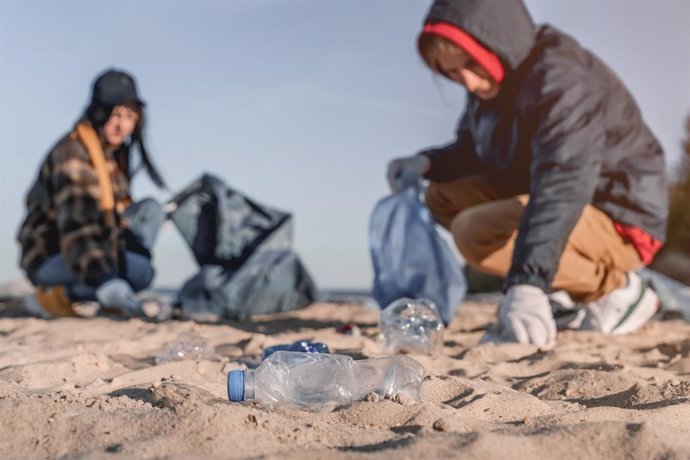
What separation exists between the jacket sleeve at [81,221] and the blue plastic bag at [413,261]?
4.98 feet

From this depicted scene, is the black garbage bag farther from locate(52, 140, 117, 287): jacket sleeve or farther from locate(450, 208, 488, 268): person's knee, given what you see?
locate(450, 208, 488, 268): person's knee

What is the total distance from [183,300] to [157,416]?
→ 2902 mm

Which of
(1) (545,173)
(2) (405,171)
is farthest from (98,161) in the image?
(1) (545,173)

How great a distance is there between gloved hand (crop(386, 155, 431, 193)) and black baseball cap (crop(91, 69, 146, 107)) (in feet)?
5.02

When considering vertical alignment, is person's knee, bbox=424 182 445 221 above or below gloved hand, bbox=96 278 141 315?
above

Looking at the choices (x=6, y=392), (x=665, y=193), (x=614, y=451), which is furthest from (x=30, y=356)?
(x=665, y=193)

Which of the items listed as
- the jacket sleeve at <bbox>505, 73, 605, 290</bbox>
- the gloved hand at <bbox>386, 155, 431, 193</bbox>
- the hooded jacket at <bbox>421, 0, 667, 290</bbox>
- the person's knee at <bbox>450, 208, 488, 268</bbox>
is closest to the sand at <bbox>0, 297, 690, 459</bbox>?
the jacket sleeve at <bbox>505, 73, 605, 290</bbox>

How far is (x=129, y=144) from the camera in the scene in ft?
14.4

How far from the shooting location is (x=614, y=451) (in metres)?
1.24

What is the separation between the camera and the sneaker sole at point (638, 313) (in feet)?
Answer: 11.1

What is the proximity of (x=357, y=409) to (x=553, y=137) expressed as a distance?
173 centimetres

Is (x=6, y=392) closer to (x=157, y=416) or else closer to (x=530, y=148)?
(x=157, y=416)

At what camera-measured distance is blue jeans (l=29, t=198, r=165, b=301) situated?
4188 mm

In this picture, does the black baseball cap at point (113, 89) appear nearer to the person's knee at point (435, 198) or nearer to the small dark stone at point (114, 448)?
the person's knee at point (435, 198)
